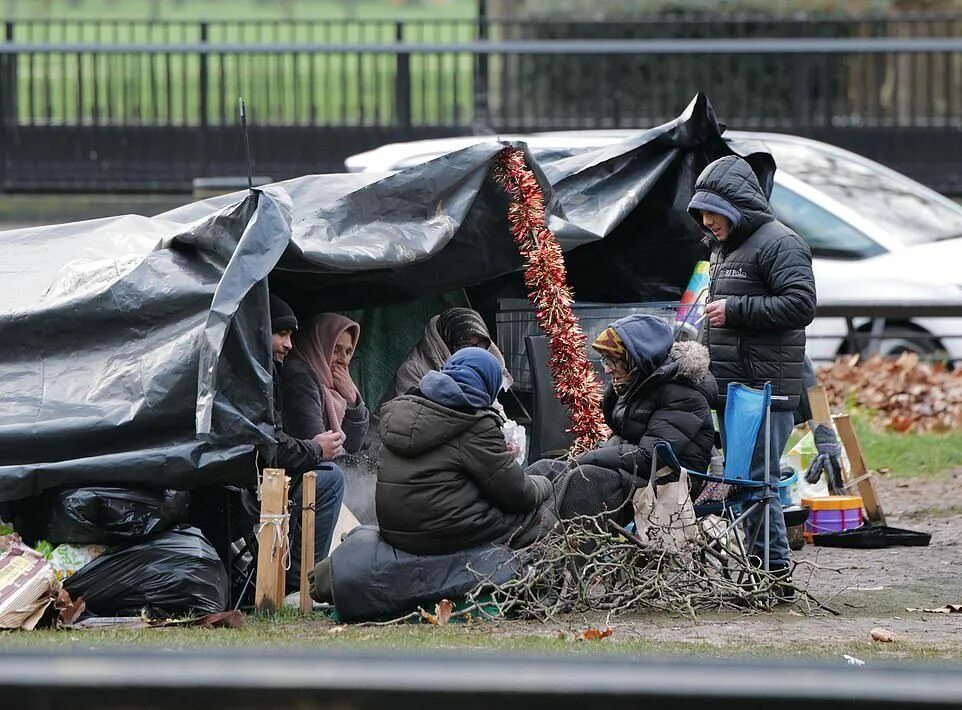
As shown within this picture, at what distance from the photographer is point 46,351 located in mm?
6047

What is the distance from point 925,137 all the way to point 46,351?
11286 millimetres

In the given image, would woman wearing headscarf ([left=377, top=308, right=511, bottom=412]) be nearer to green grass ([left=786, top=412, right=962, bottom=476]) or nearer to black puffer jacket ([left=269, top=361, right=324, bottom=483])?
black puffer jacket ([left=269, top=361, right=324, bottom=483])

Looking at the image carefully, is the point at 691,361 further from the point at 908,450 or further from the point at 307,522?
the point at 908,450

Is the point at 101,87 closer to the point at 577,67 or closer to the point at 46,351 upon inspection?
the point at 577,67

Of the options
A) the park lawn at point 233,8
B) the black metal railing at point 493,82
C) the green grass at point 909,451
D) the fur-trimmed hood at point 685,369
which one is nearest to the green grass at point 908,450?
the green grass at point 909,451

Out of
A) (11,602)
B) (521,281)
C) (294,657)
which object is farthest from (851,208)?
(294,657)

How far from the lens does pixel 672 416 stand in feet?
19.7

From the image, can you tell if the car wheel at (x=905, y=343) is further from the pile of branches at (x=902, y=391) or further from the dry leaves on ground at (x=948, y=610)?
the dry leaves on ground at (x=948, y=610)

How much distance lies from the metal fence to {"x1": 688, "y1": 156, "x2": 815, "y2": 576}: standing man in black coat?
30.0ft

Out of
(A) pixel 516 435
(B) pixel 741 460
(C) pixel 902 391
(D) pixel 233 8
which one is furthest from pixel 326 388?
(D) pixel 233 8

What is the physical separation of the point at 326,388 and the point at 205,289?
3.22 feet

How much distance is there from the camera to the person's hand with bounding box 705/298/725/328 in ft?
20.6

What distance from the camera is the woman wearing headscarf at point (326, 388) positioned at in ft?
21.2

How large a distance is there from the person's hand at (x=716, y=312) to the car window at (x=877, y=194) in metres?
4.42
